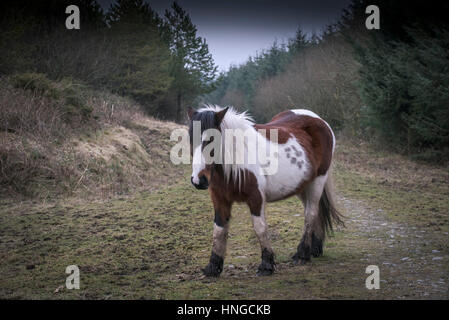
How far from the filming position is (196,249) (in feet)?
16.3

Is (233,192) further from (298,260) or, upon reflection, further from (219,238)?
(298,260)

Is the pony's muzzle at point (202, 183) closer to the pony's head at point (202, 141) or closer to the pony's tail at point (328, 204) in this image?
Result: the pony's head at point (202, 141)

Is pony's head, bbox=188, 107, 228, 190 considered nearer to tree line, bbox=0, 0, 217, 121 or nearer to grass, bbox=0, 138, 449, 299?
grass, bbox=0, 138, 449, 299

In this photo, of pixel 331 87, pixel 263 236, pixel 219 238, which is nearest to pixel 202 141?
pixel 219 238

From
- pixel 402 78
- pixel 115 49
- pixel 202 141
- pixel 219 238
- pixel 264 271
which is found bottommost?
pixel 264 271

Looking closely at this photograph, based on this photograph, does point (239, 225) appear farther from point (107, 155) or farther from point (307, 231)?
point (107, 155)

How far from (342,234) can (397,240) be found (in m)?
0.79

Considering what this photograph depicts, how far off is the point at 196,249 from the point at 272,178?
5.62 feet

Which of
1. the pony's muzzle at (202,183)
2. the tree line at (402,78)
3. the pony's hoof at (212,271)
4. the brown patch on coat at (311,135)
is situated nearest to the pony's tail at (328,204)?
the brown patch on coat at (311,135)

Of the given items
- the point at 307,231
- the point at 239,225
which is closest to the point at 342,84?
the point at 239,225

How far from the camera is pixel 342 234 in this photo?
555 cm

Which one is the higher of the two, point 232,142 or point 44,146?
point 44,146

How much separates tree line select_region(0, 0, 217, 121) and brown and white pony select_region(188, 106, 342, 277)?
402 inches

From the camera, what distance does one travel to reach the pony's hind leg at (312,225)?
435 centimetres
